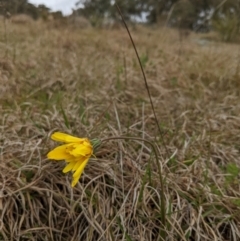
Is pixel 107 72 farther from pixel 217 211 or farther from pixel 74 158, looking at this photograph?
pixel 74 158

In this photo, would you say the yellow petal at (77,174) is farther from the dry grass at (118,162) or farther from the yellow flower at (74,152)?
the dry grass at (118,162)

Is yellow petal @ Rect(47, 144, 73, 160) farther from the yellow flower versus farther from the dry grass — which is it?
the dry grass

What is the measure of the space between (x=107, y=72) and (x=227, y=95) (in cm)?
70

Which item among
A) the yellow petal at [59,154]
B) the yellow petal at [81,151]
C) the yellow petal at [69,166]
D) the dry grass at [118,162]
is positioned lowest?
the dry grass at [118,162]

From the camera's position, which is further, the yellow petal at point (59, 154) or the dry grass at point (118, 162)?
Result: the dry grass at point (118, 162)

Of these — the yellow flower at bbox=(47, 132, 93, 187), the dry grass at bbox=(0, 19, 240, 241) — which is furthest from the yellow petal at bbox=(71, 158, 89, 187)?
the dry grass at bbox=(0, 19, 240, 241)

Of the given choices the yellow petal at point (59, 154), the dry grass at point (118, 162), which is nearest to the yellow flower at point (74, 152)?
the yellow petal at point (59, 154)

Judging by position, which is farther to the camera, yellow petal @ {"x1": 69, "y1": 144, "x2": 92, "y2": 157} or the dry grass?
the dry grass

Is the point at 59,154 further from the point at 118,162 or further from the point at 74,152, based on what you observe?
the point at 118,162

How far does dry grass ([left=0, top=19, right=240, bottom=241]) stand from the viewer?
92 centimetres

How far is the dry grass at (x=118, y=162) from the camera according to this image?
3.02ft

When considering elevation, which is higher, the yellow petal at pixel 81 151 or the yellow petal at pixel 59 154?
the yellow petal at pixel 81 151

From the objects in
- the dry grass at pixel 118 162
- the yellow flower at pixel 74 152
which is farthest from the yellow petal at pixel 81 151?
the dry grass at pixel 118 162

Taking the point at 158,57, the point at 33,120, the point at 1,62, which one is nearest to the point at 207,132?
the point at 33,120
